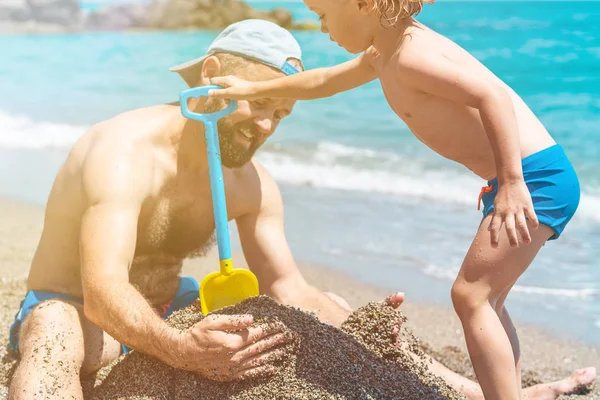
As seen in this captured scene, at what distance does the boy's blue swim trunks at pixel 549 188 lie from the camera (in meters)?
2.05

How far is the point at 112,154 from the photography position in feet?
8.21

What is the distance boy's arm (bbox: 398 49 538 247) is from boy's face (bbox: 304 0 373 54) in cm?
32

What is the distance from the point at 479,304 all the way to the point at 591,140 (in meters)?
6.43

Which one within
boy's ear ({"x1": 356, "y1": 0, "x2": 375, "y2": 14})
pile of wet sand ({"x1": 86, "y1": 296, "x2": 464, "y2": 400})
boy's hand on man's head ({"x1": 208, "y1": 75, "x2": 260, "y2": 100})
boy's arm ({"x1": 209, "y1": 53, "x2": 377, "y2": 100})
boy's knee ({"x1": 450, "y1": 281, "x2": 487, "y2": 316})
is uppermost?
boy's ear ({"x1": 356, "y1": 0, "x2": 375, "y2": 14})

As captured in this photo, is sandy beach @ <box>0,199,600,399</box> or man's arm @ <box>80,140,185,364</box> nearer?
man's arm @ <box>80,140,185,364</box>

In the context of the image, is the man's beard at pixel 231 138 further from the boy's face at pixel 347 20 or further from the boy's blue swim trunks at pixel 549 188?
the boy's blue swim trunks at pixel 549 188

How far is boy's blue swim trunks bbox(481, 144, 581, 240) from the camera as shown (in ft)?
6.73

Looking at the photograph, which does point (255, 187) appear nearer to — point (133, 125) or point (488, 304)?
point (133, 125)

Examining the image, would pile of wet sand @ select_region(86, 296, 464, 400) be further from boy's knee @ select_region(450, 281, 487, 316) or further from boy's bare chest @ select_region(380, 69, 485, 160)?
boy's bare chest @ select_region(380, 69, 485, 160)

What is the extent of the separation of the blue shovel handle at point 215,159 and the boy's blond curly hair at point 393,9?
24.6 inches

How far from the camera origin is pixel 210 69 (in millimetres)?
2789

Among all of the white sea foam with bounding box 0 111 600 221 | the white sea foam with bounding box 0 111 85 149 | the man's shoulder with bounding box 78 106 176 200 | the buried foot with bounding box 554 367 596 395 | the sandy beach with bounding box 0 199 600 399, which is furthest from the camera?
the white sea foam with bounding box 0 111 85 149

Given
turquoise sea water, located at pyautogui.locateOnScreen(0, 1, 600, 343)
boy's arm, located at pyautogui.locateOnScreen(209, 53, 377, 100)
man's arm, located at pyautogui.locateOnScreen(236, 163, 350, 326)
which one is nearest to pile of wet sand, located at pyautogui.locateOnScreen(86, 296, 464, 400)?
man's arm, located at pyautogui.locateOnScreen(236, 163, 350, 326)

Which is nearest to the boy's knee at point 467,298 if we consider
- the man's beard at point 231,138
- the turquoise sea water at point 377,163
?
the man's beard at point 231,138
